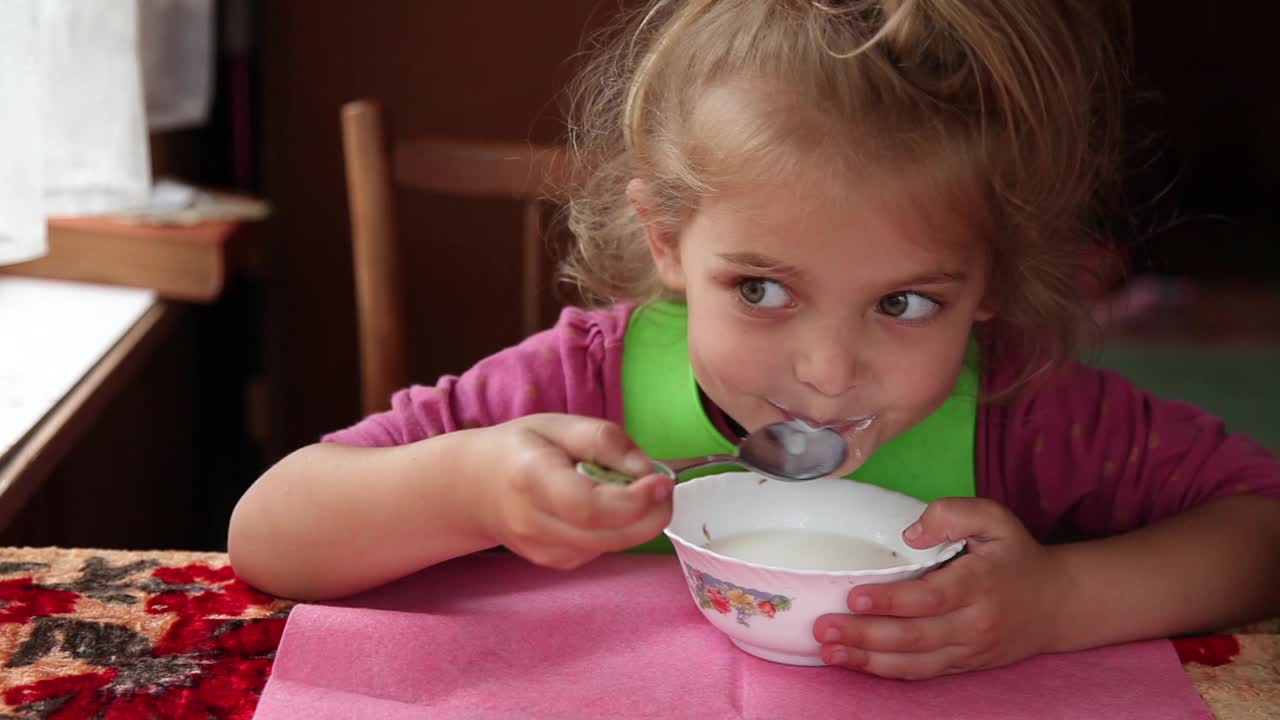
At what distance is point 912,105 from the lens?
2.66ft

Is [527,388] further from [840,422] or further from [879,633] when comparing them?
[879,633]

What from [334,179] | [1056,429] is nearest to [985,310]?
[1056,429]

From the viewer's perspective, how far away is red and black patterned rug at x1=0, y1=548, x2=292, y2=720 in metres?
0.66

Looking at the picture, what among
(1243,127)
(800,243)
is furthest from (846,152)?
(1243,127)

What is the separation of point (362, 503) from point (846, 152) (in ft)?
1.22

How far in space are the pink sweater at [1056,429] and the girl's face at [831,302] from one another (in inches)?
6.1

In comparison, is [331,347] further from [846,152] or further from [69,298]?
[846,152]

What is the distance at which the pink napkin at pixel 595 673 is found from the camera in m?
0.69

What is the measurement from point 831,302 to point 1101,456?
33 cm

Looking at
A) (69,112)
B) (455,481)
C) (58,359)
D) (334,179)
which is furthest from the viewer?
(334,179)

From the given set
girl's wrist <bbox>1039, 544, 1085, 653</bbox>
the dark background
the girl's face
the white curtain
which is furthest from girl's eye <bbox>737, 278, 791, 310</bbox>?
the dark background

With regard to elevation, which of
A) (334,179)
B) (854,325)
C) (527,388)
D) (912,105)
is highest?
(912,105)

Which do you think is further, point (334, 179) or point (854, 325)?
point (334, 179)

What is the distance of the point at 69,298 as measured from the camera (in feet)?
4.88
